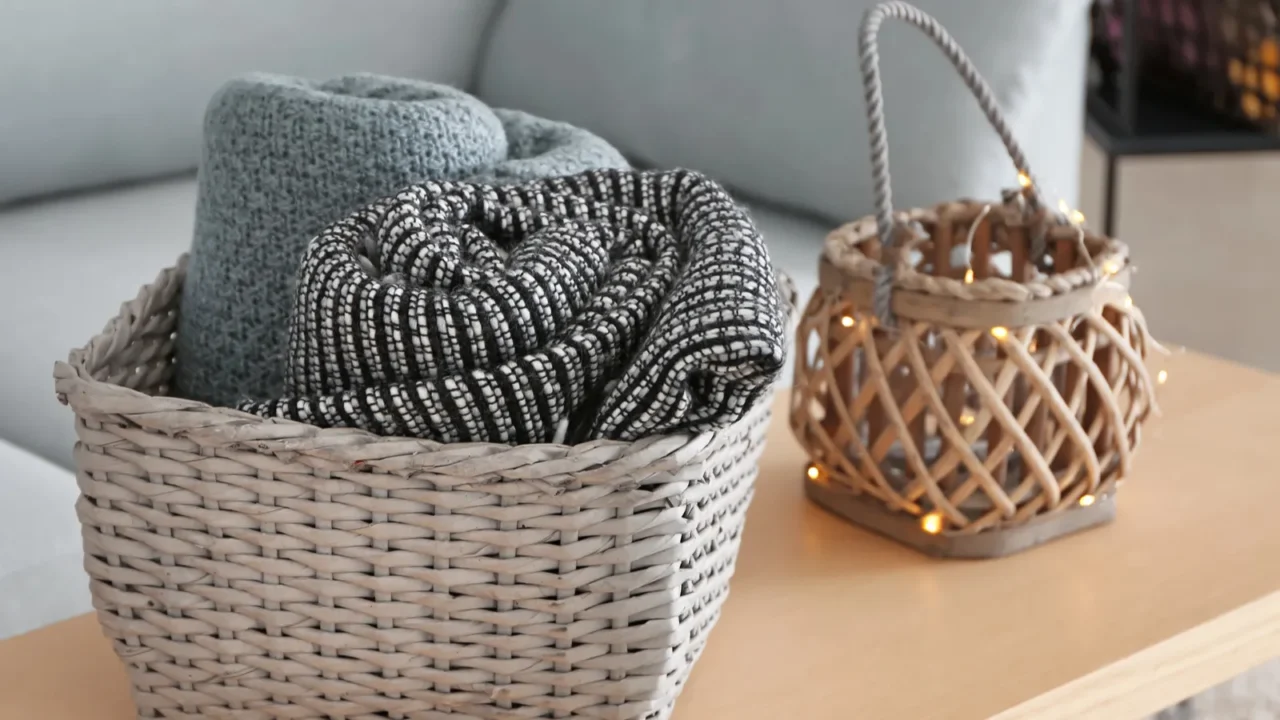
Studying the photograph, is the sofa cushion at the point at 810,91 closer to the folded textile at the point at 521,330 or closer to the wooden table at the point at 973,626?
the wooden table at the point at 973,626

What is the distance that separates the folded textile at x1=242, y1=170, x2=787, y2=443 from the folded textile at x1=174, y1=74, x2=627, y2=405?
0.19 feet

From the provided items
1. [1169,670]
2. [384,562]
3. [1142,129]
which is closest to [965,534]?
[1169,670]

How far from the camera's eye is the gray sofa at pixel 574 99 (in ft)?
3.74

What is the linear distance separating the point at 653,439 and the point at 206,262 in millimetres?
299

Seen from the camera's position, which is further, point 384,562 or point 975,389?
point 975,389

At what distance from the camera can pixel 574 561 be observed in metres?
0.50

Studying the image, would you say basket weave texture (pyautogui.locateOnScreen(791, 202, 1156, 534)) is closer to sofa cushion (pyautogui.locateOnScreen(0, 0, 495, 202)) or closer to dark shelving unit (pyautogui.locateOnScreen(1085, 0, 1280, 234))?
sofa cushion (pyautogui.locateOnScreen(0, 0, 495, 202))

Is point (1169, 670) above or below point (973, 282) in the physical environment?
below

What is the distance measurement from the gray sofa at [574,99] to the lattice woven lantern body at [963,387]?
16.6 inches

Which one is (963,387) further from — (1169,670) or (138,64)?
(138,64)

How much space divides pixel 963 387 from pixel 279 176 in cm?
36

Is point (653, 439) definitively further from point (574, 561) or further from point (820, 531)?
point (820, 531)

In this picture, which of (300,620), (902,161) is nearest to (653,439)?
(300,620)

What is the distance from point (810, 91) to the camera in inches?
47.6
